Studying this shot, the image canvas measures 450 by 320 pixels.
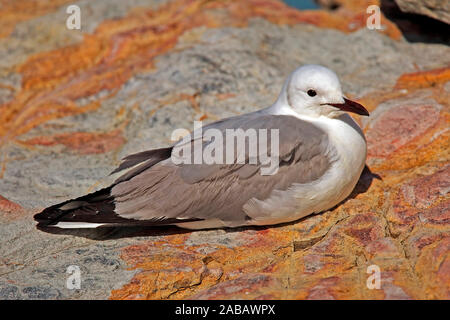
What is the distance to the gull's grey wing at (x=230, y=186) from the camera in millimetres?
4535

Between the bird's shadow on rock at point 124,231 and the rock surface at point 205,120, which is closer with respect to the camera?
the rock surface at point 205,120

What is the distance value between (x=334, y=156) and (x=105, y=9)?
15.5ft

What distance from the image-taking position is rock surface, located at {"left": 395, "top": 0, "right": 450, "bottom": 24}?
633cm

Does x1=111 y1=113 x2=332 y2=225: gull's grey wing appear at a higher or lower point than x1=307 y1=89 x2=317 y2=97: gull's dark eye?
lower

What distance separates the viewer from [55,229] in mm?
4801

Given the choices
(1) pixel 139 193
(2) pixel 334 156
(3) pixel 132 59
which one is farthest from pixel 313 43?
(1) pixel 139 193

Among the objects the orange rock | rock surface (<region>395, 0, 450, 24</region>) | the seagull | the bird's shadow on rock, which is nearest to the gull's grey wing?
the seagull

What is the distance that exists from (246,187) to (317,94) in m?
0.97

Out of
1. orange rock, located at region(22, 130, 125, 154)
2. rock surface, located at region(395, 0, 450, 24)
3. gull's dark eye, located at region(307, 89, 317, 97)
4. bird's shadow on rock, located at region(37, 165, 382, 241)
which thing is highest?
rock surface, located at region(395, 0, 450, 24)

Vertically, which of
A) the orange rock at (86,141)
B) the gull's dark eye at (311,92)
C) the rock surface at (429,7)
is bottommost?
the orange rock at (86,141)

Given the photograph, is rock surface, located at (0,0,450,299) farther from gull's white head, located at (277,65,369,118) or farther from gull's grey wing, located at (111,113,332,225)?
gull's white head, located at (277,65,369,118)

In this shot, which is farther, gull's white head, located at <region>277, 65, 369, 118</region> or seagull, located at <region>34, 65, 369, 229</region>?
gull's white head, located at <region>277, 65, 369, 118</region>

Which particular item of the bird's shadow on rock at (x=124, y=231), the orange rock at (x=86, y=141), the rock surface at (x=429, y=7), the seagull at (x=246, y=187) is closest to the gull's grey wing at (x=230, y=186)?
the seagull at (x=246, y=187)

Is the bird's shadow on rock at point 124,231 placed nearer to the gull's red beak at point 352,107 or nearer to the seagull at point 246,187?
the seagull at point 246,187
